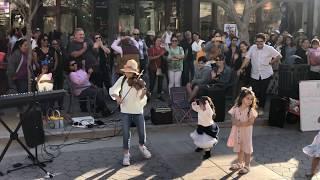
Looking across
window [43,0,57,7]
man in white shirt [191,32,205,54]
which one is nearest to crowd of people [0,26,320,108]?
man in white shirt [191,32,205,54]

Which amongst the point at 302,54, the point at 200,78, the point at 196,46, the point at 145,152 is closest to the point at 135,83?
the point at 145,152

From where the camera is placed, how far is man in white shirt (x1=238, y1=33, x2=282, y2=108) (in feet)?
34.3

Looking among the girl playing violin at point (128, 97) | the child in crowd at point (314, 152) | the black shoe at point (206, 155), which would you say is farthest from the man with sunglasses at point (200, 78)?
the child in crowd at point (314, 152)

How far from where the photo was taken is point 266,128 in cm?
988

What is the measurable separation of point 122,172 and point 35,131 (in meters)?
1.36

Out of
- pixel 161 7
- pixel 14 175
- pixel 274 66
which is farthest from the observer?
pixel 161 7

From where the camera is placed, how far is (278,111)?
9.89 metres

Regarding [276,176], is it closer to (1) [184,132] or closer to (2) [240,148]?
(2) [240,148]

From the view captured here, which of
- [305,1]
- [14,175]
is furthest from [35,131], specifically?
[305,1]

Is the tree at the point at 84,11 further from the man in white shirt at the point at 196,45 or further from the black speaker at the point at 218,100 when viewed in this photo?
the black speaker at the point at 218,100

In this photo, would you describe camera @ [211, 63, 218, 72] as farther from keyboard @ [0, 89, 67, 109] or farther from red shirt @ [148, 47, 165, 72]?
keyboard @ [0, 89, 67, 109]

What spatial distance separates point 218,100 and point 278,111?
121cm

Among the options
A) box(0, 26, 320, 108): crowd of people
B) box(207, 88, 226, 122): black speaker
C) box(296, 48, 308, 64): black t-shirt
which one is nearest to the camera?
box(207, 88, 226, 122): black speaker

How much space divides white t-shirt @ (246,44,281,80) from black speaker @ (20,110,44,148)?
522 centimetres
